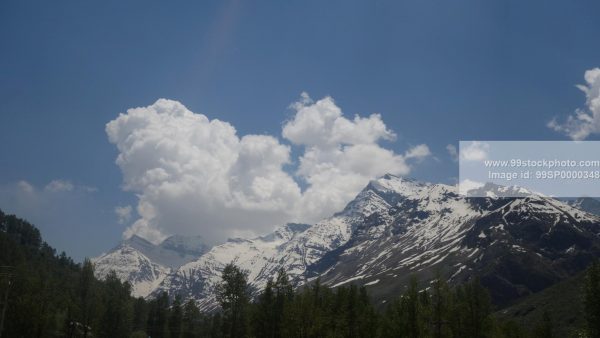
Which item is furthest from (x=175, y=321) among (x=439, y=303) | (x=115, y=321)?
(x=439, y=303)

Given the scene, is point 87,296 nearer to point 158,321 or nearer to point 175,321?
point 158,321

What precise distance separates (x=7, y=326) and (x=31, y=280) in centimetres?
1166

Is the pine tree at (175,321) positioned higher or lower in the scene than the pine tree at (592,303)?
lower

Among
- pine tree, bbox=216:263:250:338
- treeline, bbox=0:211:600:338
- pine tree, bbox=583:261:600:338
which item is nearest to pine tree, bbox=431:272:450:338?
treeline, bbox=0:211:600:338

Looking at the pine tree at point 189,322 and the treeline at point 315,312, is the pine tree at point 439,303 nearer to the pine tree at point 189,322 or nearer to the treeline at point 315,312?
the treeline at point 315,312

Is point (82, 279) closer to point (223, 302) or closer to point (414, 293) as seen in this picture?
point (223, 302)

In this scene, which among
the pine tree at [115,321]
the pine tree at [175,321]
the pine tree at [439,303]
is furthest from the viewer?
the pine tree at [175,321]

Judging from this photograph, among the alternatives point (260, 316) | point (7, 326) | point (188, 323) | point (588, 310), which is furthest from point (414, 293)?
point (188, 323)

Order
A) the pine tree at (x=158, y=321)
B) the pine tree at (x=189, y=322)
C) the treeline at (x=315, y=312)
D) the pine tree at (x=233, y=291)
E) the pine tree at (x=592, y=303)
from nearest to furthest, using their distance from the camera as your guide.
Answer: the pine tree at (x=592, y=303), the treeline at (x=315, y=312), the pine tree at (x=233, y=291), the pine tree at (x=189, y=322), the pine tree at (x=158, y=321)

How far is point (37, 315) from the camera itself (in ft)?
351

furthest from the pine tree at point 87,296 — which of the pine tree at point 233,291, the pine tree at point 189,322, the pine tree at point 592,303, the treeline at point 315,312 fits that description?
the pine tree at point 592,303

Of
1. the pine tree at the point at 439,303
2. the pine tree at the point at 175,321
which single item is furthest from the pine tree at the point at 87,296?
the pine tree at the point at 439,303

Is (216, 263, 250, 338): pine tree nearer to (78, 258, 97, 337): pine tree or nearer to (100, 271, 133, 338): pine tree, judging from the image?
(78, 258, 97, 337): pine tree

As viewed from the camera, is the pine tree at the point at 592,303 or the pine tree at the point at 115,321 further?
the pine tree at the point at 115,321
